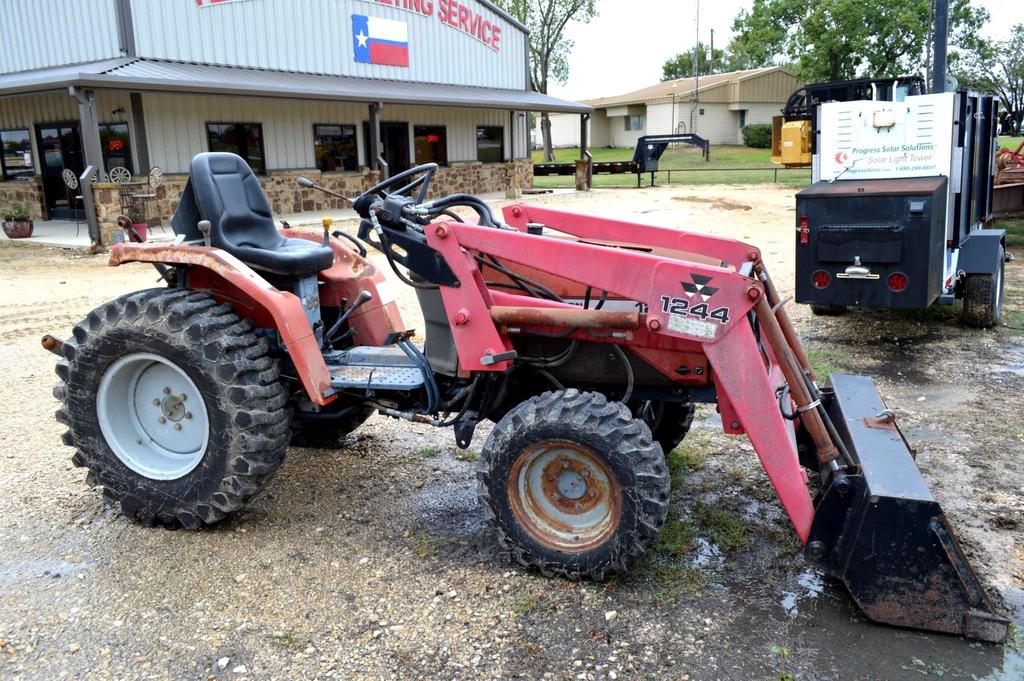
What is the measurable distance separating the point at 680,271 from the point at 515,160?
75.0 ft

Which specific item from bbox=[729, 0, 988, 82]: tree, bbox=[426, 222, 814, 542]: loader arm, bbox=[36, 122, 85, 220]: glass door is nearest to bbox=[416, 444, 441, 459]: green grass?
bbox=[426, 222, 814, 542]: loader arm

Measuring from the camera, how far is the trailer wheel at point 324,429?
16.2ft

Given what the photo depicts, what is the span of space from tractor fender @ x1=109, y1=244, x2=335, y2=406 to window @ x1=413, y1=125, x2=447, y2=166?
1894 centimetres

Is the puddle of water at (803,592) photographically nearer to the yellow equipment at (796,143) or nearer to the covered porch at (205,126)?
the yellow equipment at (796,143)

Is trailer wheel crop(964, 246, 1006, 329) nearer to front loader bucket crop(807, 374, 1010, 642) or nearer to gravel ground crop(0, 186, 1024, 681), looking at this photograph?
gravel ground crop(0, 186, 1024, 681)

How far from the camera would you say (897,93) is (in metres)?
8.11

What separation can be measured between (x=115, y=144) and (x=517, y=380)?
566 inches

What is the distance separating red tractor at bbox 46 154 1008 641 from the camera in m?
3.19

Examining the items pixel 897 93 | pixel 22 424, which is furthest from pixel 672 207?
pixel 22 424

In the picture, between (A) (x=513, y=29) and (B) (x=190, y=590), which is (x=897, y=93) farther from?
(A) (x=513, y=29)

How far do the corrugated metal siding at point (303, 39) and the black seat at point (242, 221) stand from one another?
508 inches

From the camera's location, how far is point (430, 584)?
11.6ft

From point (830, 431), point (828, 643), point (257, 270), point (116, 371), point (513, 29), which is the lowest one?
point (828, 643)

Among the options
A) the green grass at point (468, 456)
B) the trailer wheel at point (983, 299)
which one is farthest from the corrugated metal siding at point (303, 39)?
the trailer wheel at point (983, 299)
